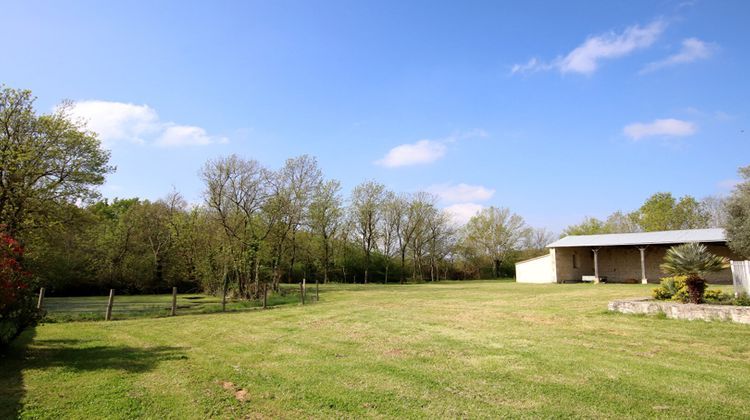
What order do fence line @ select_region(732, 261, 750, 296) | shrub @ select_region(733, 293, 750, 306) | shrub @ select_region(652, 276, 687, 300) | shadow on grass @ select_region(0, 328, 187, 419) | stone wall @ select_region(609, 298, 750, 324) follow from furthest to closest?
shrub @ select_region(652, 276, 687, 300) < fence line @ select_region(732, 261, 750, 296) < shrub @ select_region(733, 293, 750, 306) < stone wall @ select_region(609, 298, 750, 324) < shadow on grass @ select_region(0, 328, 187, 419)

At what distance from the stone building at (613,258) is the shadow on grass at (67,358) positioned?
3144 cm

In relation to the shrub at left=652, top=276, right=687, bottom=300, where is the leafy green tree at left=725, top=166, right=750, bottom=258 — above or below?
above

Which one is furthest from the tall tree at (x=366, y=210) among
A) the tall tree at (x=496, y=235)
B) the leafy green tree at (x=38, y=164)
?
the leafy green tree at (x=38, y=164)

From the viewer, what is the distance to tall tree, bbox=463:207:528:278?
2175 inches

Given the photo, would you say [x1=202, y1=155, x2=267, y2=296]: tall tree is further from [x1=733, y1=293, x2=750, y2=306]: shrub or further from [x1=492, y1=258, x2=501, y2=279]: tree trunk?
[x1=492, y1=258, x2=501, y2=279]: tree trunk

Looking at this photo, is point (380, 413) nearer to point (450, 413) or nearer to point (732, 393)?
point (450, 413)

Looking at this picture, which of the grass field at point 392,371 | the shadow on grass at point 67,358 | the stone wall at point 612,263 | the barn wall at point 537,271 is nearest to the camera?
the grass field at point 392,371

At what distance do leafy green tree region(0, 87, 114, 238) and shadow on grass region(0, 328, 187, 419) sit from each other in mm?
10941

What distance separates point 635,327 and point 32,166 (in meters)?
22.8

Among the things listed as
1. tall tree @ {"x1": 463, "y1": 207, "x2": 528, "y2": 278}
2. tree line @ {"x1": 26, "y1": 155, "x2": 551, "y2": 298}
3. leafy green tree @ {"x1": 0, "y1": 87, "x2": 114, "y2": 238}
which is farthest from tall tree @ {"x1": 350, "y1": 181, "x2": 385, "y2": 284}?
leafy green tree @ {"x1": 0, "y1": 87, "x2": 114, "y2": 238}

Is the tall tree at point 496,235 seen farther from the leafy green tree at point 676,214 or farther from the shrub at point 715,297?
the shrub at point 715,297

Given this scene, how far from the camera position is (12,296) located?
294 inches

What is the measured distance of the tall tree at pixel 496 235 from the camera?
55.2 metres

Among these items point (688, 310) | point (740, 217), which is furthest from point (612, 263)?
point (688, 310)
